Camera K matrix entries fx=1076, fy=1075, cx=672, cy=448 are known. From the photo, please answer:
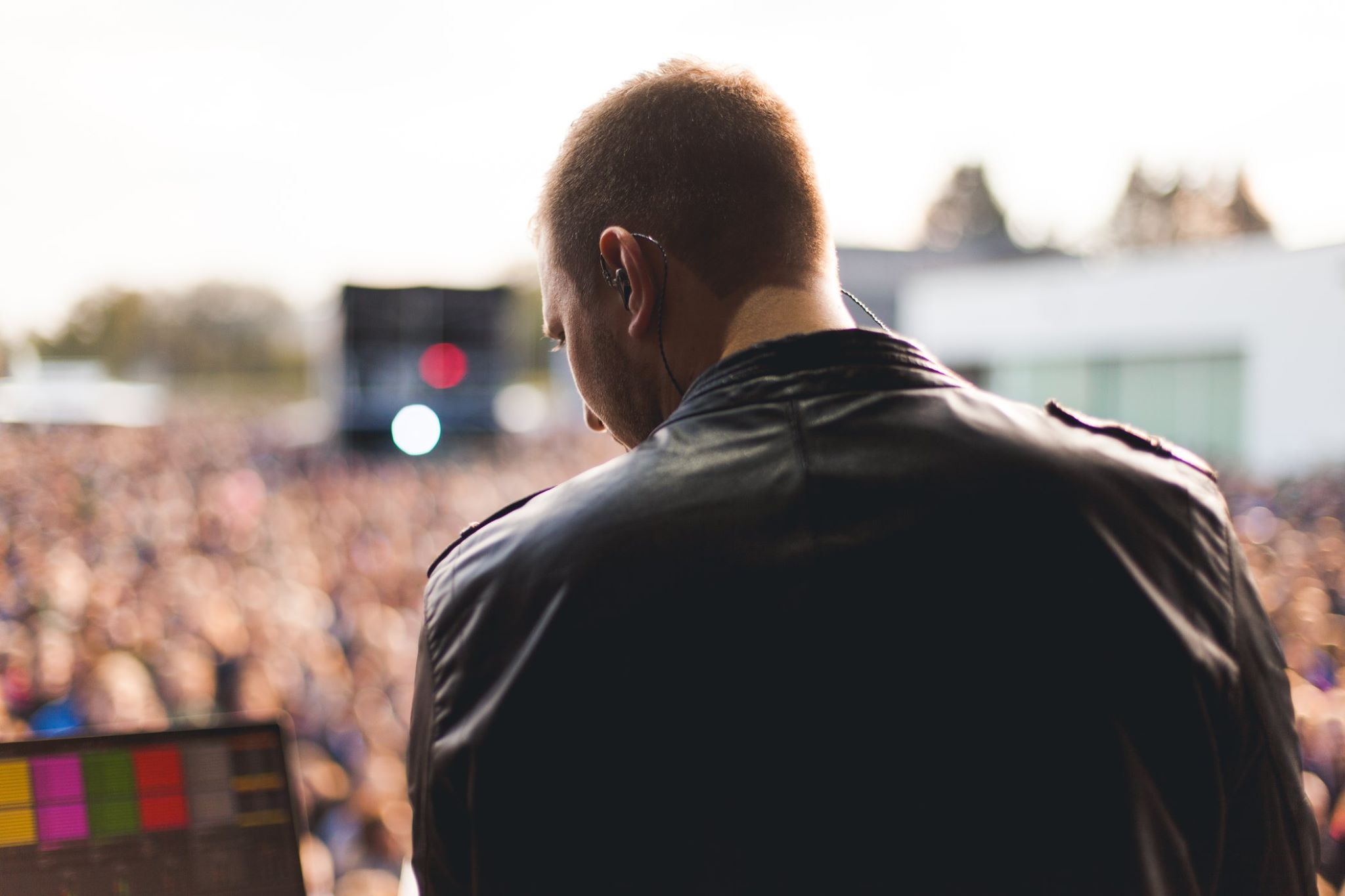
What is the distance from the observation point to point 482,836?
1.64 ft

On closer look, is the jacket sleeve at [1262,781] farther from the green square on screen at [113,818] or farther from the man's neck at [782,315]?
the green square on screen at [113,818]

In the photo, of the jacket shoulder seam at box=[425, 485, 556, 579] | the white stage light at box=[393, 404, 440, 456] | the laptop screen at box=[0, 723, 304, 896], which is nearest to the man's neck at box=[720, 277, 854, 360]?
the jacket shoulder seam at box=[425, 485, 556, 579]

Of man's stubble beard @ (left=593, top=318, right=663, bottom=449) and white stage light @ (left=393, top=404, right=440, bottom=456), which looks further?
white stage light @ (left=393, top=404, right=440, bottom=456)

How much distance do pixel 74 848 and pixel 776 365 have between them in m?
0.53

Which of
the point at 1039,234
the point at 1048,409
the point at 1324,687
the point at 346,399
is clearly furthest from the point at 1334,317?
the point at 1039,234

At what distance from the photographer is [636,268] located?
2.00ft

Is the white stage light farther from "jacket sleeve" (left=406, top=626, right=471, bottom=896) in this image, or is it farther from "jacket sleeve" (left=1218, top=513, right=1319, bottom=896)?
"jacket sleeve" (left=1218, top=513, right=1319, bottom=896)

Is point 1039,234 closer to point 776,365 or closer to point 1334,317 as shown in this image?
point 1334,317

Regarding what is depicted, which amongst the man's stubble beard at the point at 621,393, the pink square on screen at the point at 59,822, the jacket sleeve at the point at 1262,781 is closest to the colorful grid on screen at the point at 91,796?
the pink square on screen at the point at 59,822

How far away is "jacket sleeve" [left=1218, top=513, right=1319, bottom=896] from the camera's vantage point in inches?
21.1

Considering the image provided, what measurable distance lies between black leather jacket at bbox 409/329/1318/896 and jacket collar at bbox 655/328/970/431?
1 cm

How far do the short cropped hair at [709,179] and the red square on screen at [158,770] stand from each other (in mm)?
414

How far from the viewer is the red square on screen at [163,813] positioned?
68cm

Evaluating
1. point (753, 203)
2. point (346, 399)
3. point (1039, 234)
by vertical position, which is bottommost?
point (346, 399)
